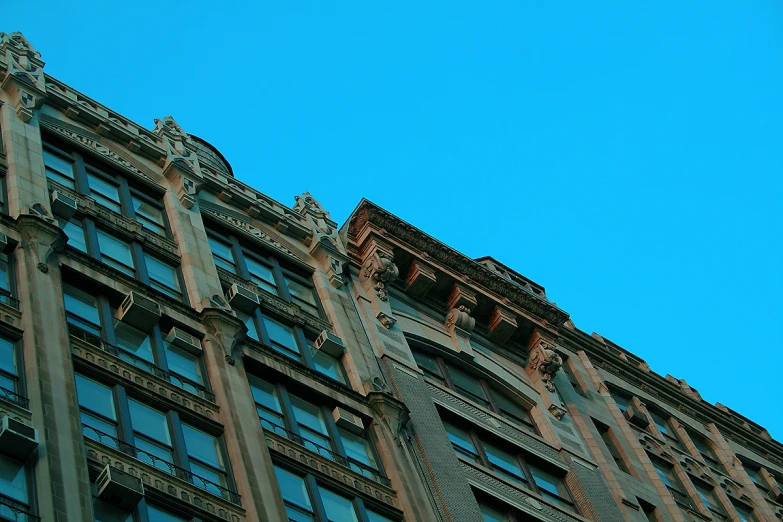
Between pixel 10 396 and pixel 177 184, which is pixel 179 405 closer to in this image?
pixel 10 396

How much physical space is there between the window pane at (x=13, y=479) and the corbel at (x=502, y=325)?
23.8 m

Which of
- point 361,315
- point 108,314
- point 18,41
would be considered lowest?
point 108,314

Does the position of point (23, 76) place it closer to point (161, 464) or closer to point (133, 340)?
point (133, 340)

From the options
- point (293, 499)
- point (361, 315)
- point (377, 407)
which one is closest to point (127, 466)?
point (293, 499)

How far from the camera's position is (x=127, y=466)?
26.1 metres

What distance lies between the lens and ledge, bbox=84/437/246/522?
25.8 meters

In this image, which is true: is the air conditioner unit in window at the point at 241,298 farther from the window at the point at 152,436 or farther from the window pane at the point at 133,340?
the window at the point at 152,436

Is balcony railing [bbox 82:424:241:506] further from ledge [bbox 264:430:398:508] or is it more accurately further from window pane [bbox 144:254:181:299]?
window pane [bbox 144:254:181:299]

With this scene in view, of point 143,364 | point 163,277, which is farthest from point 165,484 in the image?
point 163,277

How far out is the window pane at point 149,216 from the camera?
123ft

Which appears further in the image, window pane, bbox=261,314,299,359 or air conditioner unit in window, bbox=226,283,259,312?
window pane, bbox=261,314,299,359

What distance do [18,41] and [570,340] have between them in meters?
23.2

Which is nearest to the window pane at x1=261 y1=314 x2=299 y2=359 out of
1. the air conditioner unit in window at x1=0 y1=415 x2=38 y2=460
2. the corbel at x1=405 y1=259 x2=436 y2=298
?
the corbel at x1=405 y1=259 x2=436 y2=298

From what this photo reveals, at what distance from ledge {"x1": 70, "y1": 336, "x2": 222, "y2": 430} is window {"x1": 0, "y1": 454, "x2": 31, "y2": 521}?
458 centimetres
